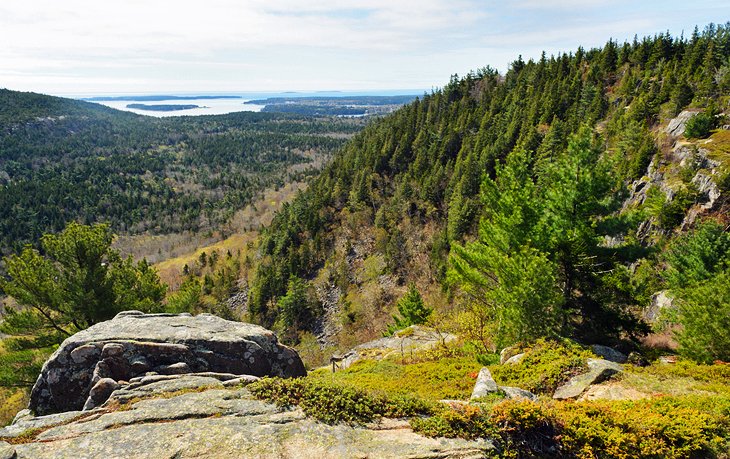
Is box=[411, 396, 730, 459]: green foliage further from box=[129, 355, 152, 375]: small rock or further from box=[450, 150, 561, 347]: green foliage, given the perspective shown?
box=[129, 355, 152, 375]: small rock

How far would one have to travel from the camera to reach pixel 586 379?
1284 cm

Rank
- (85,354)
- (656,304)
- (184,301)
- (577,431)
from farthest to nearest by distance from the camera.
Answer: (184,301) → (656,304) → (85,354) → (577,431)

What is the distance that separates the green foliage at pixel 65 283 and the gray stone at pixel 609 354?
26.2 metres

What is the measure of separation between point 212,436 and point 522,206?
→ 1655 cm

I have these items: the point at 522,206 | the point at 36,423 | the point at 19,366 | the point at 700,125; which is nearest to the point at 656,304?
the point at 522,206

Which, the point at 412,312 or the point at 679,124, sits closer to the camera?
the point at 412,312

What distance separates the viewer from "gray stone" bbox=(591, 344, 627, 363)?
1606 cm

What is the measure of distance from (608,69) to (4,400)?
359 feet

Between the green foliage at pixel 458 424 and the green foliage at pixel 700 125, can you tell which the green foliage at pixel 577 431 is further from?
the green foliage at pixel 700 125

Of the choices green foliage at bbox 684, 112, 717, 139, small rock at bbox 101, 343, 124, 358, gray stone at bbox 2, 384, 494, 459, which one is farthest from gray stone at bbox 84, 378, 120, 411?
green foliage at bbox 684, 112, 717, 139

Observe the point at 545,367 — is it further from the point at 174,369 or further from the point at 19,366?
the point at 19,366

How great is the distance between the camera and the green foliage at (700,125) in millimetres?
39594

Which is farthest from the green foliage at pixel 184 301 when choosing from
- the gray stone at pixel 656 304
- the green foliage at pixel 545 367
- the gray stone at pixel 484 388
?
the gray stone at pixel 656 304

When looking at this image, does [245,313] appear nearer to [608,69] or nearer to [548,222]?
[548,222]
